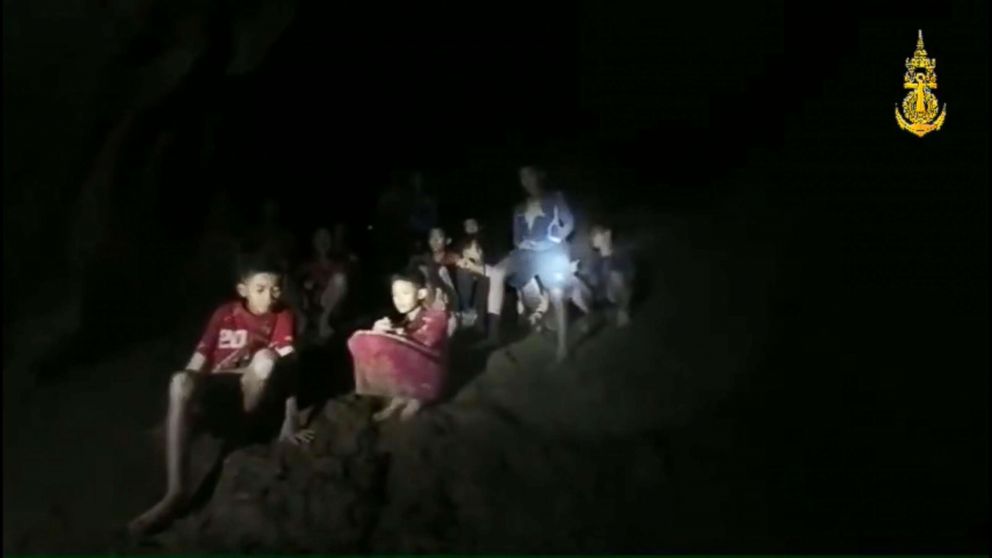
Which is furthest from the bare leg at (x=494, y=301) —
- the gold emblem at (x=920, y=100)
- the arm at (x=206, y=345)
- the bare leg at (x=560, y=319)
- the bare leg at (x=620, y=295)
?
the gold emblem at (x=920, y=100)

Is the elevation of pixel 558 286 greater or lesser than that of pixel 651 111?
lesser

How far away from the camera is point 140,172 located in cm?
227

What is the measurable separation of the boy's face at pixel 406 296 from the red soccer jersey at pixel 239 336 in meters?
0.23

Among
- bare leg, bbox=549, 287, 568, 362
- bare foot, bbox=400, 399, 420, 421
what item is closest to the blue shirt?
bare leg, bbox=549, 287, 568, 362

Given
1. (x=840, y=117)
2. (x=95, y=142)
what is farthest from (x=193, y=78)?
(x=840, y=117)

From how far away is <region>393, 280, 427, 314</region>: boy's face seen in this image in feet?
7.43

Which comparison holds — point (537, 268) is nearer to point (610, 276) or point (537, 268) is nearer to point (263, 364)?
point (610, 276)

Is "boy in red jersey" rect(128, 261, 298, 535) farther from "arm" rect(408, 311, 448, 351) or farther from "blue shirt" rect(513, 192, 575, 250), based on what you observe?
"blue shirt" rect(513, 192, 575, 250)

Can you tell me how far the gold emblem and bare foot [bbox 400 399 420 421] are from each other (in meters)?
1.20

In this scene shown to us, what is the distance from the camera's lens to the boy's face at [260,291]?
7.41 ft

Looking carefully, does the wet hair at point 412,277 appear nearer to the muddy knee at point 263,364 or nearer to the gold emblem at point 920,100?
the muddy knee at point 263,364

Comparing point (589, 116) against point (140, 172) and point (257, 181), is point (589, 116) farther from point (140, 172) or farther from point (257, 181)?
point (140, 172)

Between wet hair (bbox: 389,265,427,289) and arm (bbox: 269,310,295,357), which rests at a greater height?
wet hair (bbox: 389,265,427,289)

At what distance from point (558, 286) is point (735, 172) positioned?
0.45 metres
